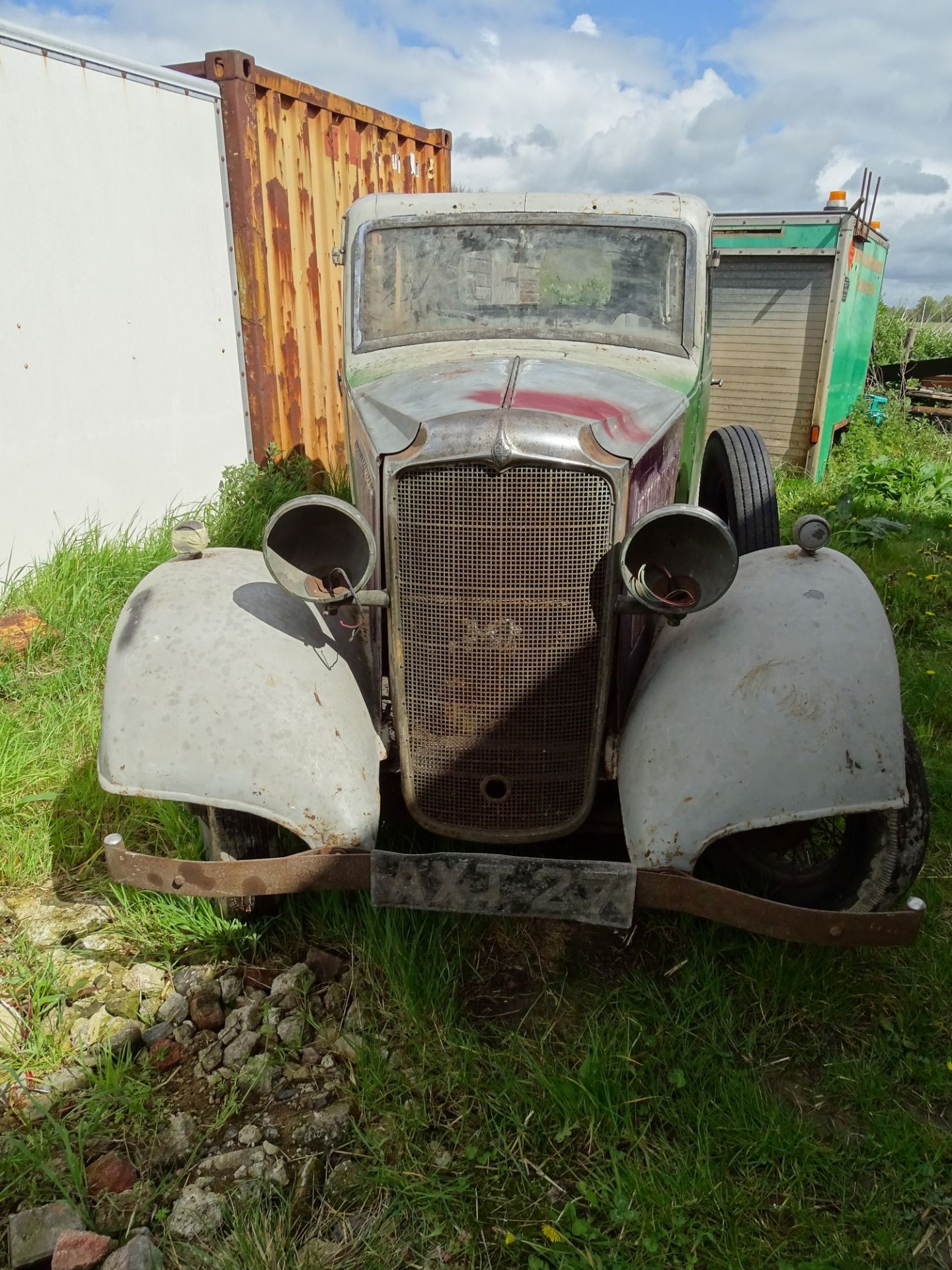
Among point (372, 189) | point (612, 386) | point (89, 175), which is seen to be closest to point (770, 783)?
point (612, 386)

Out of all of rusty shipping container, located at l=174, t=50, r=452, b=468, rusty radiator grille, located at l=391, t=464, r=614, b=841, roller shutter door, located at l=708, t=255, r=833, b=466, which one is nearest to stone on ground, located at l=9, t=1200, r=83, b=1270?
rusty radiator grille, located at l=391, t=464, r=614, b=841

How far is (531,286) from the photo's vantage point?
3525mm

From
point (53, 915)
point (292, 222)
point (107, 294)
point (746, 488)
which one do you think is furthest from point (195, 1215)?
point (292, 222)

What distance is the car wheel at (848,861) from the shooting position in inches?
93.9

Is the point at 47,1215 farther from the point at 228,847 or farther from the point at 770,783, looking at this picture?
the point at 770,783

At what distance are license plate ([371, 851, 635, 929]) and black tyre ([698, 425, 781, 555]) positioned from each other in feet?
7.46

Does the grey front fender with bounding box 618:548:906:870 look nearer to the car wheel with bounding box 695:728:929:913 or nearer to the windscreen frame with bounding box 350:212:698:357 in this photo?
the car wheel with bounding box 695:728:929:913

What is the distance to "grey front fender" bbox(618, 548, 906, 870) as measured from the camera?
2240 mm

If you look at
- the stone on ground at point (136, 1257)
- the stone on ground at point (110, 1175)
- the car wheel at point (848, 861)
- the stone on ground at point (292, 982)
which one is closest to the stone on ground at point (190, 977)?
the stone on ground at point (292, 982)

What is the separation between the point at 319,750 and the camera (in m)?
2.43

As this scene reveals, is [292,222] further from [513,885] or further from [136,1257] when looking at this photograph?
[136,1257]

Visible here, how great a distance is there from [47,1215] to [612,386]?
102 inches

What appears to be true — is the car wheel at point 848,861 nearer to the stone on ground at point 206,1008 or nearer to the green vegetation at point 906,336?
the stone on ground at point 206,1008

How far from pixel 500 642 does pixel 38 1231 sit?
168cm
